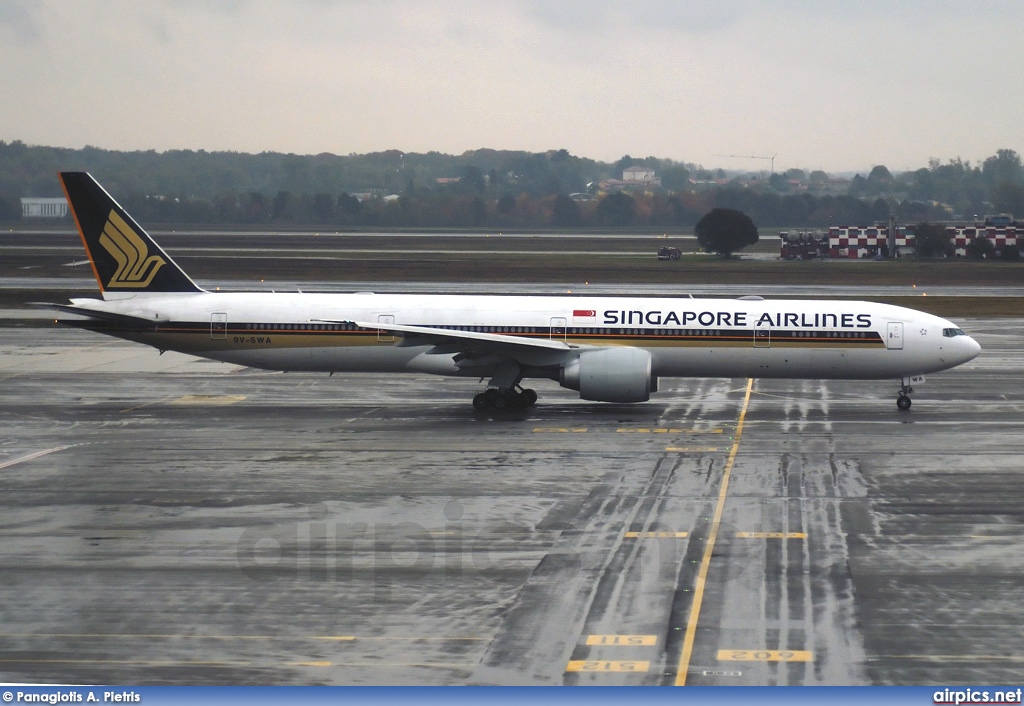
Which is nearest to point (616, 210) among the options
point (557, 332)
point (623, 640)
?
point (557, 332)

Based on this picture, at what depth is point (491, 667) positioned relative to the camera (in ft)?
50.8

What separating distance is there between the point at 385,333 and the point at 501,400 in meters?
4.32

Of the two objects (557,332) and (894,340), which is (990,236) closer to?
(894,340)

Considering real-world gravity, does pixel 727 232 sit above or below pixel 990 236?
above

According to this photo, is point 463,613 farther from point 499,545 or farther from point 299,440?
point 299,440

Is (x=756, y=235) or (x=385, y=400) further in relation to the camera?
(x=756, y=235)

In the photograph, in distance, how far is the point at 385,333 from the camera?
36531 millimetres

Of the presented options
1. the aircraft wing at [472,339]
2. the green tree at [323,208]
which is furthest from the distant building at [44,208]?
the aircraft wing at [472,339]

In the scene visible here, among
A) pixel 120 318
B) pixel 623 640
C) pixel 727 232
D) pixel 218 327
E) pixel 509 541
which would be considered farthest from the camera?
pixel 727 232

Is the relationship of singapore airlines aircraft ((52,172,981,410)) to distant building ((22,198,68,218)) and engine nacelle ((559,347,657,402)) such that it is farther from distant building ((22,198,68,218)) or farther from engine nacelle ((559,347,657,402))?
distant building ((22,198,68,218))

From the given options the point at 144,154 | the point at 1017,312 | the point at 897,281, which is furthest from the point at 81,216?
the point at 144,154

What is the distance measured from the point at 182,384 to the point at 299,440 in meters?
11.4

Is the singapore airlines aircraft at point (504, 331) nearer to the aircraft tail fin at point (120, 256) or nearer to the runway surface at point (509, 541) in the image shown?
the aircraft tail fin at point (120, 256)

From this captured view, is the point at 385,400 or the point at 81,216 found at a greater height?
the point at 81,216
